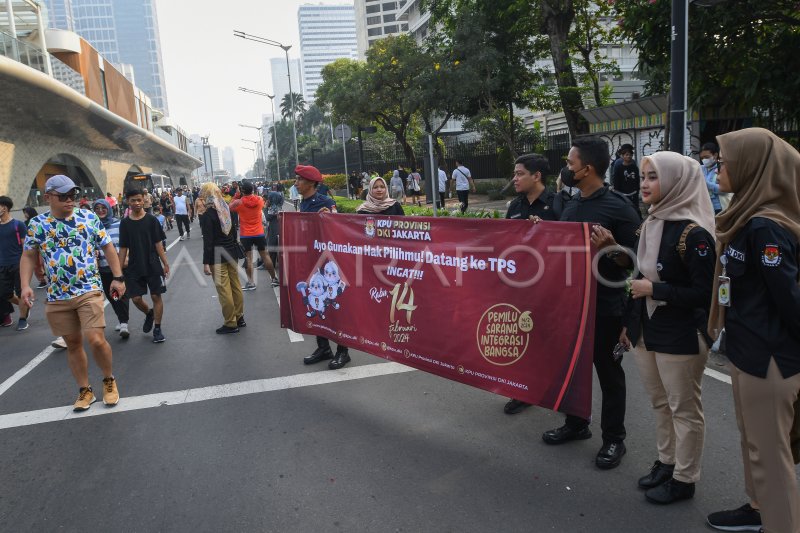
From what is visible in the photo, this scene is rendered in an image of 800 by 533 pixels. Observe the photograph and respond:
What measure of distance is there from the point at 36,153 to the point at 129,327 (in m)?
24.7

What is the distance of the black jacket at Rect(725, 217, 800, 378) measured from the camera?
2398 mm

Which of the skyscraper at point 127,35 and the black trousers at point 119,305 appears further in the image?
the skyscraper at point 127,35

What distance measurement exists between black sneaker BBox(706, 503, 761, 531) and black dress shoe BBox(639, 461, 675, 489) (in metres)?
0.35

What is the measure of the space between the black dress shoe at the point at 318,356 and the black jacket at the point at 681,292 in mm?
3551

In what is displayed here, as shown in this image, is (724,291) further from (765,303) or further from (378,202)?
(378,202)

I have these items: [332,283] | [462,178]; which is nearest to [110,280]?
[332,283]

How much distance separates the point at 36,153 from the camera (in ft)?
91.2

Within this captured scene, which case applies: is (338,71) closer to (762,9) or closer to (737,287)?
(762,9)

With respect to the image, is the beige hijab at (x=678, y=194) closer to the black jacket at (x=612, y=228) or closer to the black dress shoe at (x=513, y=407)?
the black jacket at (x=612, y=228)

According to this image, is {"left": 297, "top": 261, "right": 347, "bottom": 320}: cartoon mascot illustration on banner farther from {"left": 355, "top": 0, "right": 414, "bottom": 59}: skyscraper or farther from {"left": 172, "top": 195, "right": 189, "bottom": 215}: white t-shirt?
{"left": 355, "top": 0, "right": 414, "bottom": 59}: skyscraper

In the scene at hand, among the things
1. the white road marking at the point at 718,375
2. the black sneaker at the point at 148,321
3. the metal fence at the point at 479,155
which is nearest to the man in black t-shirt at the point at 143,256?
the black sneaker at the point at 148,321

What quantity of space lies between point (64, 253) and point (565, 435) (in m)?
4.17

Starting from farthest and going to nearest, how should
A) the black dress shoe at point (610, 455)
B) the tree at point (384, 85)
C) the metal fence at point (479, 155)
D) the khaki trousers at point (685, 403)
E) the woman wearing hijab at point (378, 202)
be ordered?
the tree at point (384, 85) < the metal fence at point (479, 155) < the woman wearing hijab at point (378, 202) < the black dress shoe at point (610, 455) < the khaki trousers at point (685, 403)

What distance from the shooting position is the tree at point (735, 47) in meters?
9.59
